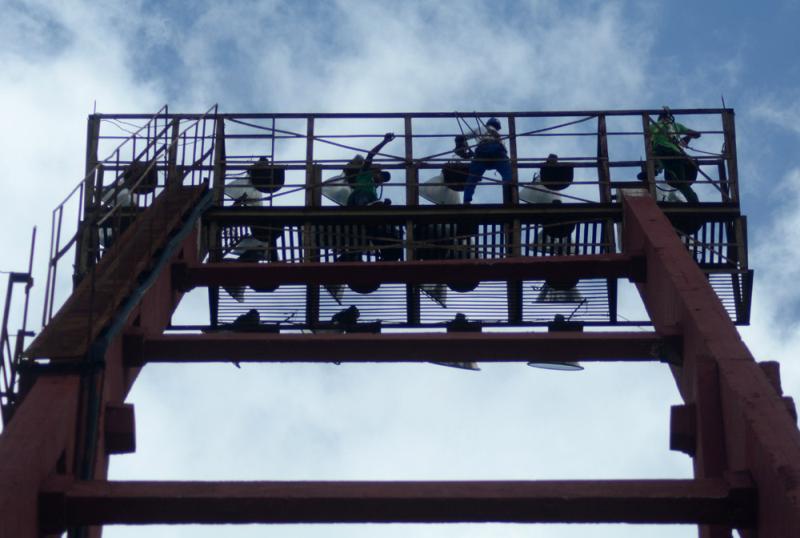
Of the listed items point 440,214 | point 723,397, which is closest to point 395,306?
point 440,214

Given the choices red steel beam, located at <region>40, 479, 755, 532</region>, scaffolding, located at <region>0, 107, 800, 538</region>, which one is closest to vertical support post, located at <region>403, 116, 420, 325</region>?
scaffolding, located at <region>0, 107, 800, 538</region>

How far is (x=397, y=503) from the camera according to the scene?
845cm

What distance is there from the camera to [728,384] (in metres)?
9.05

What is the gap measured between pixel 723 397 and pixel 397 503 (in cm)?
214

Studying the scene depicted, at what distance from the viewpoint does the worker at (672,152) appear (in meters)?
16.2

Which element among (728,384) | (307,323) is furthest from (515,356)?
(307,323)

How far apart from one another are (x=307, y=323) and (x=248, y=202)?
1502 millimetres

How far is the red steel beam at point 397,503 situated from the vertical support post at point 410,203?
22.1ft

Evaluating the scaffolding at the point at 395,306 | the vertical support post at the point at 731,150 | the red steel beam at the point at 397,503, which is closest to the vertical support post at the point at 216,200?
the scaffolding at the point at 395,306

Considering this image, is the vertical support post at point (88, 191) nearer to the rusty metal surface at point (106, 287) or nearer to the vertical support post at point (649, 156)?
the rusty metal surface at point (106, 287)

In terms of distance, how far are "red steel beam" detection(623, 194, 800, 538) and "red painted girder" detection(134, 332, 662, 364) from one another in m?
0.42

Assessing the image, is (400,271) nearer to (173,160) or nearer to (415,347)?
(415,347)

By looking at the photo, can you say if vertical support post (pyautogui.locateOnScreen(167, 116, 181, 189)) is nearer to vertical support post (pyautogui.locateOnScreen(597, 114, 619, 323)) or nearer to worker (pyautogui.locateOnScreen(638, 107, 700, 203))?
vertical support post (pyautogui.locateOnScreen(597, 114, 619, 323))

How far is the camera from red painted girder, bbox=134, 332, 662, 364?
37.4 feet
